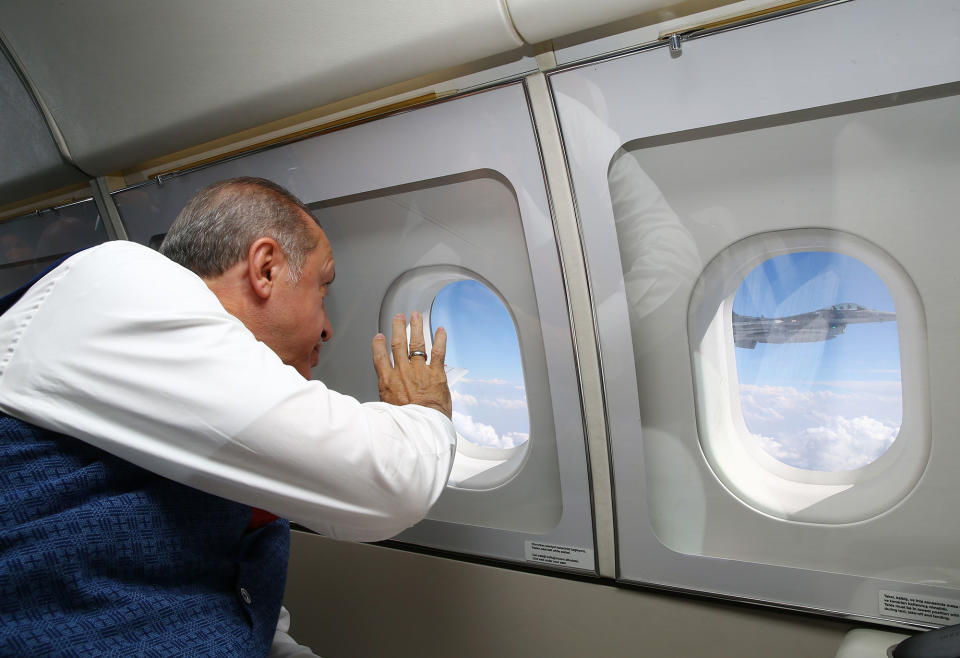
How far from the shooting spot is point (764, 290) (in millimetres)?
2016

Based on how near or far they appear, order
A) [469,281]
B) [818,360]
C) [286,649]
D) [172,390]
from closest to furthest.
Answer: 1. [172,390]
2. [818,360]
3. [286,649]
4. [469,281]

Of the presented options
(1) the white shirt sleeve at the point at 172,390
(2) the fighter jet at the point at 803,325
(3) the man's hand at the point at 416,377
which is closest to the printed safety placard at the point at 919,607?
(2) the fighter jet at the point at 803,325

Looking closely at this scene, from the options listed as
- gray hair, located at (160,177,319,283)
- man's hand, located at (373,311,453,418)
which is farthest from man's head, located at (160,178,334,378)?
man's hand, located at (373,311,453,418)

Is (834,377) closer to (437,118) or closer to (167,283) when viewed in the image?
(437,118)

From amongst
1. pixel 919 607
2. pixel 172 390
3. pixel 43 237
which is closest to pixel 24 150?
pixel 43 237

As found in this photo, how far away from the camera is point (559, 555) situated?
2.30 meters

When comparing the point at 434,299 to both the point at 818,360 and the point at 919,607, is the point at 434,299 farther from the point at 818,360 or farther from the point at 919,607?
the point at 919,607

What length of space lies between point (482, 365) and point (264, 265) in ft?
3.68

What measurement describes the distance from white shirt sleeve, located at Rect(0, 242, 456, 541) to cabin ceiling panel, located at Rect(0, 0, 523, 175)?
86 cm

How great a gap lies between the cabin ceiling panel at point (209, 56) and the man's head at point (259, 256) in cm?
37

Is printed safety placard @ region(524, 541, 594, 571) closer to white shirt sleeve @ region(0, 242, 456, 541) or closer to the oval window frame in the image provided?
the oval window frame

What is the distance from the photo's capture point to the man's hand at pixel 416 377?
5.98 feet

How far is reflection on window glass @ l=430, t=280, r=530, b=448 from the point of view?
2.60m

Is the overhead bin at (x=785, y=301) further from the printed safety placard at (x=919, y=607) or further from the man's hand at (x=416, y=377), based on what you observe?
the man's hand at (x=416, y=377)
